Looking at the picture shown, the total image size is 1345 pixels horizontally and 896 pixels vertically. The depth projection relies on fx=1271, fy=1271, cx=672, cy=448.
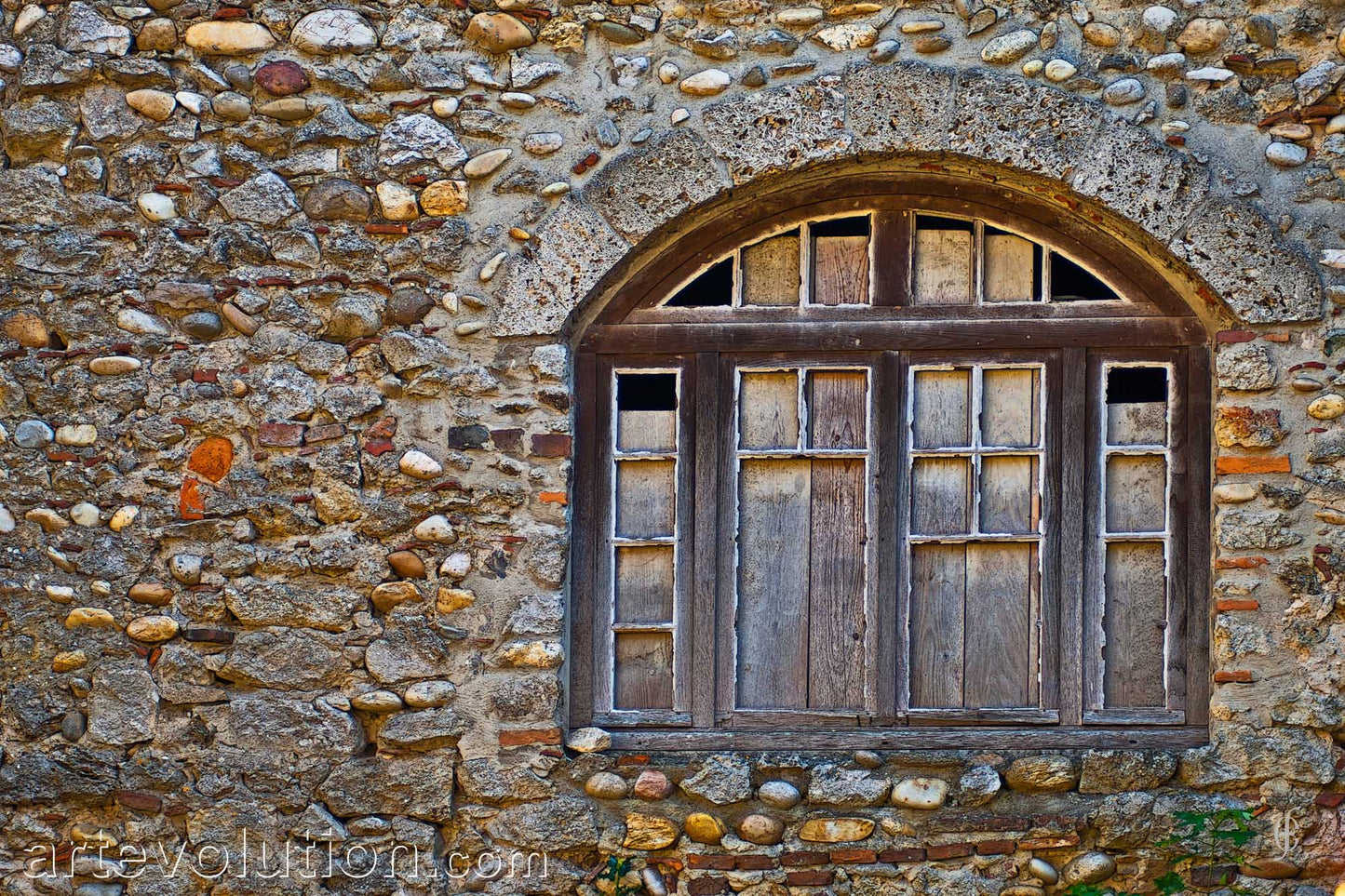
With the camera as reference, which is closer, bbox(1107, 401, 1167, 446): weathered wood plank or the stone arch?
the stone arch

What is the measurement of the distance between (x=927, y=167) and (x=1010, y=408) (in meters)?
0.76

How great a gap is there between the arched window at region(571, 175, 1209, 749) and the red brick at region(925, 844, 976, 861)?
291mm

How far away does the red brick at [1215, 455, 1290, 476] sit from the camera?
357cm

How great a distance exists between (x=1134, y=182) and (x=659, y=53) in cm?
142

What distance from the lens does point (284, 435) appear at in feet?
12.3

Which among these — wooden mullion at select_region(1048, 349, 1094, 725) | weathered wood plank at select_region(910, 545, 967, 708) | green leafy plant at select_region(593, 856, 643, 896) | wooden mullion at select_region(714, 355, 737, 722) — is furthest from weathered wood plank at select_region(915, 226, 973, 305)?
green leafy plant at select_region(593, 856, 643, 896)

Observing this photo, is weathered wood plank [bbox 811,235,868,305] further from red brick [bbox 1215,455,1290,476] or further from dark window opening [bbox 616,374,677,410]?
red brick [bbox 1215,455,1290,476]

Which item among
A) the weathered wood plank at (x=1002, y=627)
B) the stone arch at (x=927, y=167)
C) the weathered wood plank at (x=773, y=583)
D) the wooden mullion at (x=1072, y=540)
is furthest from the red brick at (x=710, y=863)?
the stone arch at (x=927, y=167)

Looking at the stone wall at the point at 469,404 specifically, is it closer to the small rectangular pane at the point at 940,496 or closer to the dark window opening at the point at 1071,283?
the dark window opening at the point at 1071,283

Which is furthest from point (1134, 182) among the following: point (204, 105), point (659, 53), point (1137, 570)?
point (204, 105)

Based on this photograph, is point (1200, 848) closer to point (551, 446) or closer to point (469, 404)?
point (551, 446)

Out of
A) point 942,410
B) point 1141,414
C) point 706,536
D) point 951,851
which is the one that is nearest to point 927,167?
point 942,410

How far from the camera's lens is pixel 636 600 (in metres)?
3.86

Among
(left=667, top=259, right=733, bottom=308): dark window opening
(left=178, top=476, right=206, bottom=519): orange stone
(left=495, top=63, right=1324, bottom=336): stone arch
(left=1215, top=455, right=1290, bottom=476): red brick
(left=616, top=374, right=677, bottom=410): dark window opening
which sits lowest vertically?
(left=178, top=476, right=206, bottom=519): orange stone
